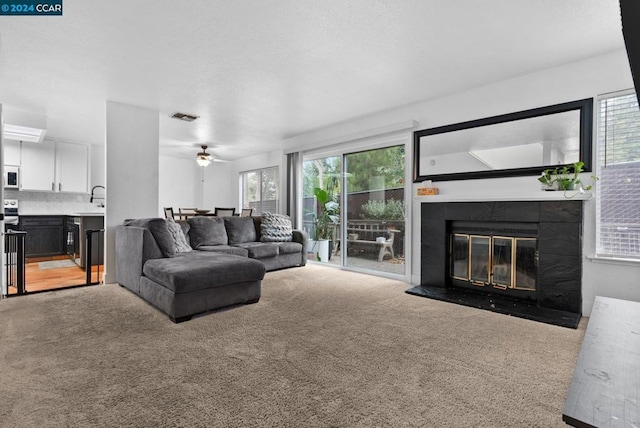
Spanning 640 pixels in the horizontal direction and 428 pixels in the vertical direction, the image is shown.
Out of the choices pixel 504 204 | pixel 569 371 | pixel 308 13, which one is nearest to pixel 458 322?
pixel 569 371

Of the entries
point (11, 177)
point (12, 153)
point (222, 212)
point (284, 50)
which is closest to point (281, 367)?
point (284, 50)

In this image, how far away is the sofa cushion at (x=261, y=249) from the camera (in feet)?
15.7

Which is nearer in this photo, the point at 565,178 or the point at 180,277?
the point at 180,277

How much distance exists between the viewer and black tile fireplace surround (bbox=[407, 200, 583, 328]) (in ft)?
9.82

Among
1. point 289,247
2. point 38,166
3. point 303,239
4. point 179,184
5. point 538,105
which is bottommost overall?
point 289,247

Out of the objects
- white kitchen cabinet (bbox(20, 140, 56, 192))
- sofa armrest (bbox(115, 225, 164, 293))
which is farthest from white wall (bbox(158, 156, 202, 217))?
sofa armrest (bbox(115, 225, 164, 293))

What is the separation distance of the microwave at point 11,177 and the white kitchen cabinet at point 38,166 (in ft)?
0.22

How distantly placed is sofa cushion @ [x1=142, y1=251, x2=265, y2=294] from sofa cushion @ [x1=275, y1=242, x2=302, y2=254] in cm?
186

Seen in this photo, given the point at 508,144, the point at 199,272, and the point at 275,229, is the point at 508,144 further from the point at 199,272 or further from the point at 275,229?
the point at 275,229

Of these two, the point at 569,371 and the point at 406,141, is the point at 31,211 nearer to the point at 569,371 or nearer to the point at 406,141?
the point at 406,141

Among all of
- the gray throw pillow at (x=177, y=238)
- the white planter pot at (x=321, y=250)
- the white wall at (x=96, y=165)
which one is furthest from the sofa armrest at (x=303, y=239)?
the white wall at (x=96, y=165)

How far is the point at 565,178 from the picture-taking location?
3059mm

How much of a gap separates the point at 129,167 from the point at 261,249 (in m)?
2.14

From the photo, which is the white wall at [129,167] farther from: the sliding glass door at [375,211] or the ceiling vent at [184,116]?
the sliding glass door at [375,211]
